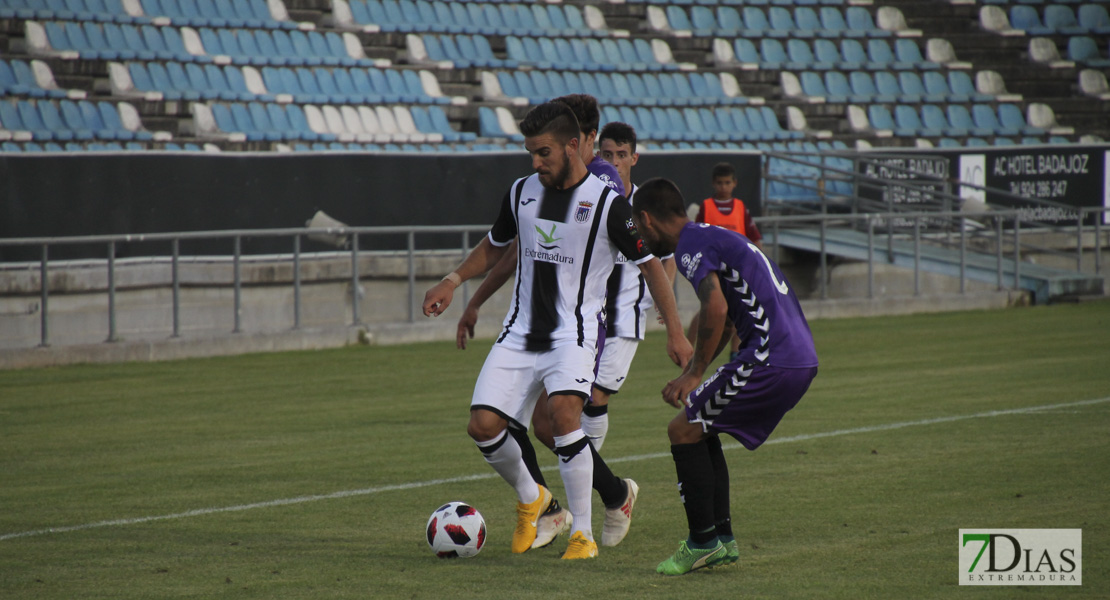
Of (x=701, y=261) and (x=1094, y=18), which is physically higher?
(x=1094, y=18)

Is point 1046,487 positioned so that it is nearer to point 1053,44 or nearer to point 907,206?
point 907,206

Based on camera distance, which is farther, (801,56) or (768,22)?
(768,22)

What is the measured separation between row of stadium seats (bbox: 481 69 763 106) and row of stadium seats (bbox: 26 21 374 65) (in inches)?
103

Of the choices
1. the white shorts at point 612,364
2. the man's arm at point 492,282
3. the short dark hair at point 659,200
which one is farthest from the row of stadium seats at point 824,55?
the short dark hair at point 659,200

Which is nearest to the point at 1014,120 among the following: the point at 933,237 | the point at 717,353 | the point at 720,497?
the point at 933,237

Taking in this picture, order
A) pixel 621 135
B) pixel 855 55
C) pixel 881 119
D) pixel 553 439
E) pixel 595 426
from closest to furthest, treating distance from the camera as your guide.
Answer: pixel 553 439 → pixel 595 426 → pixel 621 135 → pixel 881 119 → pixel 855 55

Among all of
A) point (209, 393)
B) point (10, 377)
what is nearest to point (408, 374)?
point (209, 393)

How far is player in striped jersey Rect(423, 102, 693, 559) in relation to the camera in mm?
6012

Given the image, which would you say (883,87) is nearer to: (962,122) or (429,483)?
(962,122)

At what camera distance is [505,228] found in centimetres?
644

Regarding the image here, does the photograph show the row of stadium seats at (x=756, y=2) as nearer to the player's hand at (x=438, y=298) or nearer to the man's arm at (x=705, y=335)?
the player's hand at (x=438, y=298)

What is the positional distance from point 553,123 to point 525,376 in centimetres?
111

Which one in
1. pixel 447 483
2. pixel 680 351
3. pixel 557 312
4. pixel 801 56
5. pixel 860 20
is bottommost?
pixel 447 483

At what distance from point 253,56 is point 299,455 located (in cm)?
1399
